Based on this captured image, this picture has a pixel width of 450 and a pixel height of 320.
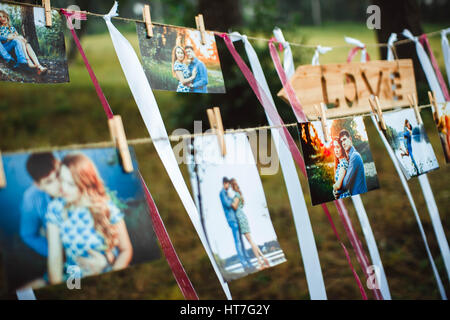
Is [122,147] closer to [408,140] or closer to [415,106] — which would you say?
[408,140]

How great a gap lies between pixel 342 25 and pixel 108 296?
45.8 ft

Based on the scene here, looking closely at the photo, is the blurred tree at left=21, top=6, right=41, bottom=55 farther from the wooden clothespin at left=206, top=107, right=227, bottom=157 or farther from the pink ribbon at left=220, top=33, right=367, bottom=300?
the pink ribbon at left=220, top=33, right=367, bottom=300

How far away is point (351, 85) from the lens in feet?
6.25

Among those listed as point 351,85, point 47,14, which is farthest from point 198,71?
point 351,85

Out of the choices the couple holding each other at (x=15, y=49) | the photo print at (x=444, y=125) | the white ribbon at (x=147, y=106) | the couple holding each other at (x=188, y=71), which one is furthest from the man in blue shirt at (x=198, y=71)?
the photo print at (x=444, y=125)

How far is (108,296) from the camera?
2922 mm

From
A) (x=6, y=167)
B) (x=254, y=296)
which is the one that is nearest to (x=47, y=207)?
(x=6, y=167)

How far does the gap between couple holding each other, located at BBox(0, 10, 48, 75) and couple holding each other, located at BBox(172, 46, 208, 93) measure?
0.47 meters

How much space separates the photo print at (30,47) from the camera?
107 cm

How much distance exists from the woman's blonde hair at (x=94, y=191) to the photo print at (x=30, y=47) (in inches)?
14.8

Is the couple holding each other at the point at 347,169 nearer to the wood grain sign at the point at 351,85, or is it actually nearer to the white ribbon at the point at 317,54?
the wood grain sign at the point at 351,85

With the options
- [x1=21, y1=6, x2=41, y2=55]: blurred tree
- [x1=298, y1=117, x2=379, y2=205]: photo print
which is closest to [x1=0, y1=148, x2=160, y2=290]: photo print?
[x1=21, y1=6, x2=41, y2=55]: blurred tree

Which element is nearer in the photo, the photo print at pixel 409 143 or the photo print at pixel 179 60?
the photo print at pixel 179 60

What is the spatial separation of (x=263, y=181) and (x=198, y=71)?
3002mm
